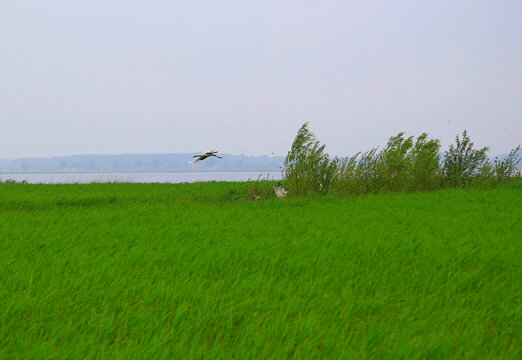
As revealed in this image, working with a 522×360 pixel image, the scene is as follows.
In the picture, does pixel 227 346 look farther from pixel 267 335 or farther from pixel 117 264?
pixel 117 264

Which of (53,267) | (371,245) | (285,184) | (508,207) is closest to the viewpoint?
(53,267)

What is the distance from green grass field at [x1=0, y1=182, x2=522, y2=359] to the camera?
11.0 ft

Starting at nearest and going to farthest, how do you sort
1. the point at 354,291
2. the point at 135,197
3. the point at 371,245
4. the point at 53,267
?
the point at 354,291
the point at 53,267
the point at 371,245
the point at 135,197

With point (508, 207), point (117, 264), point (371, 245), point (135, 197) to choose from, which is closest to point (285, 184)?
point (135, 197)

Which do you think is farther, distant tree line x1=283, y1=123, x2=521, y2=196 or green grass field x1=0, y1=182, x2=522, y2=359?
distant tree line x1=283, y1=123, x2=521, y2=196

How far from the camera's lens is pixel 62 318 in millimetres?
3887

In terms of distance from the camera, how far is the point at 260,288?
15.5 ft

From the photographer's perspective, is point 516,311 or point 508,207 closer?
point 516,311

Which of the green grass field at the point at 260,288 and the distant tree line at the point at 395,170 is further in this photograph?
the distant tree line at the point at 395,170

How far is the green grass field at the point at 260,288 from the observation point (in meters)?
3.35

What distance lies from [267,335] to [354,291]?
1.60 m

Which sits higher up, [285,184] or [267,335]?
[285,184]

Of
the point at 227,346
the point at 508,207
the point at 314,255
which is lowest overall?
the point at 227,346

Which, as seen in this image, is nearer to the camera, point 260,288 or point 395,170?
point 260,288
